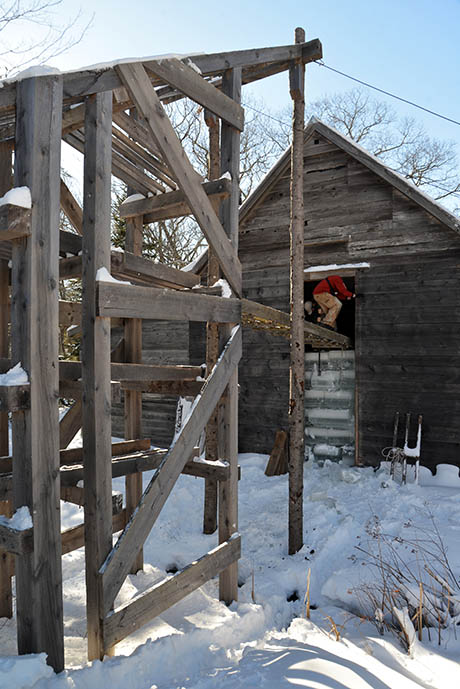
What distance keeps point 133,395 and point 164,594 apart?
2.36m

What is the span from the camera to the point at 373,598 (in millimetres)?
4391

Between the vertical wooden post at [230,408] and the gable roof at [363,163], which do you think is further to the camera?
the gable roof at [363,163]

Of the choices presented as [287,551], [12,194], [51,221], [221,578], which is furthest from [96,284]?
[287,551]

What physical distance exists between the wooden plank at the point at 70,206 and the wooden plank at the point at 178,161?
4.31 ft

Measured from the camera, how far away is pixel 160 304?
12.0 feet

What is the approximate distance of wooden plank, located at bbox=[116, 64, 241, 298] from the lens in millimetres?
3345

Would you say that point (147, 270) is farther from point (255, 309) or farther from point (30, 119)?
point (30, 119)

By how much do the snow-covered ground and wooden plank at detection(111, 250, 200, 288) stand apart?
2.82 meters

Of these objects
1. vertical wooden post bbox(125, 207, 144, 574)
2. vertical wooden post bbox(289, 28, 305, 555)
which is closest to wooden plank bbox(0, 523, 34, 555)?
vertical wooden post bbox(125, 207, 144, 574)

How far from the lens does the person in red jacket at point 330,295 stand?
927cm

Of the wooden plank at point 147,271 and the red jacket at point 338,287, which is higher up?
the red jacket at point 338,287

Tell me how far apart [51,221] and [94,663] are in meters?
2.86

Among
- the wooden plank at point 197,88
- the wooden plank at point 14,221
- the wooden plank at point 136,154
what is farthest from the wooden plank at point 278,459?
the wooden plank at point 14,221

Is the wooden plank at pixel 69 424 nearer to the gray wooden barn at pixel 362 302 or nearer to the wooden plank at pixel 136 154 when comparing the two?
the wooden plank at pixel 136 154
